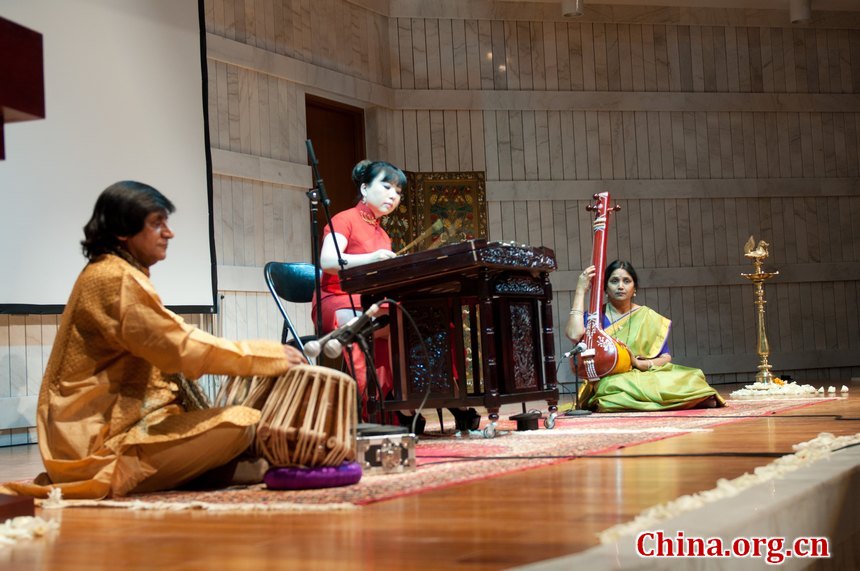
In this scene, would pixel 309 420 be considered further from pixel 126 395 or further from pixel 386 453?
pixel 126 395

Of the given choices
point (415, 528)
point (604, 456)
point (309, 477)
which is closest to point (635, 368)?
point (604, 456)

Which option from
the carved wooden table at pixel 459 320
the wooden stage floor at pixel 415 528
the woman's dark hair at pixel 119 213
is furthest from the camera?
the carved wooden table at pixel 459 320

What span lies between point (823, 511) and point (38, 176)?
16.4 feet

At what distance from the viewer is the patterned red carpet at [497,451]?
2.66 metres

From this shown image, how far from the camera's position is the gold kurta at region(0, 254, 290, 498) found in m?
2.78

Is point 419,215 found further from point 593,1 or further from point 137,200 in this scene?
point 137,200

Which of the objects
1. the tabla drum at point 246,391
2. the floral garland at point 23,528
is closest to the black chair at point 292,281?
the tabla drum at point 246,391

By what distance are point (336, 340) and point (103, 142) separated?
12.9ft

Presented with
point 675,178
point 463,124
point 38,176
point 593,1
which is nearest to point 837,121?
point 675,178

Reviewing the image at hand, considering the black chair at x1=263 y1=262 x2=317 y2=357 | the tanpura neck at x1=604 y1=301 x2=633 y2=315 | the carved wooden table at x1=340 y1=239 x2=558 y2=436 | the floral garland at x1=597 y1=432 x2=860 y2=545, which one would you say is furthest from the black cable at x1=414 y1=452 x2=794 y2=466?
the tanpura neck at x1=604 y1=301 x2=633 y2=315

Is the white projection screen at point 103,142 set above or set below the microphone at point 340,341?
above

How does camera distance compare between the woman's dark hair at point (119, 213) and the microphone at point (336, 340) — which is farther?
the microphone at point (336, 340)

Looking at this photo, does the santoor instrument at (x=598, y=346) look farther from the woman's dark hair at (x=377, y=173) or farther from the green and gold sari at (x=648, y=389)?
the woman's dark hair at (x=377, y=173)

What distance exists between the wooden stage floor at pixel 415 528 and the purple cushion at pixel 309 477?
295mm
